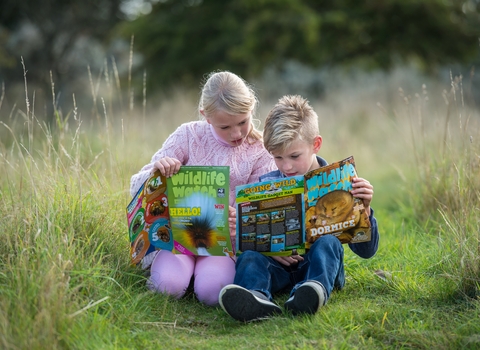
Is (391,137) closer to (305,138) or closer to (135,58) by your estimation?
(305,138)

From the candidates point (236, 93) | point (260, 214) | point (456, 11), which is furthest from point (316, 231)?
point (456, 11)

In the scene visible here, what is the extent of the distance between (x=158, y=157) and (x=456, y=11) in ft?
40.2

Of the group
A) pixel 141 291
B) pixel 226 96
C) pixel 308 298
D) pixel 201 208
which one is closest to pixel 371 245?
pixel 308 298

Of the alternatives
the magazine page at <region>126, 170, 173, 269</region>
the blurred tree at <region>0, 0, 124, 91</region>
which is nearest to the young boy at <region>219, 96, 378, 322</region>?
the magazine page at <region>126, 170, 173, 269</region>

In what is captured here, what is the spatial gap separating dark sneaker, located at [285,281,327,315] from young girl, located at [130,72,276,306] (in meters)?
0.56

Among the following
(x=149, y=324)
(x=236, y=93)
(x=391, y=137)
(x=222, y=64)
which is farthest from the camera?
(x=222, y=64)

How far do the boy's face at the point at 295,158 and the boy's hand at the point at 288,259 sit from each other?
476 millimetres

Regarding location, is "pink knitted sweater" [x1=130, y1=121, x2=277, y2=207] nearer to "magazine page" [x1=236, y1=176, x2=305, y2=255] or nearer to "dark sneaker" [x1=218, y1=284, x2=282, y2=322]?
"magazine page" [x1=236, y1=176, x2=305, y2=255]

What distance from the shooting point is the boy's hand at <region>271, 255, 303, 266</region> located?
323 cm

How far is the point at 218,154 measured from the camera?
11.9ft

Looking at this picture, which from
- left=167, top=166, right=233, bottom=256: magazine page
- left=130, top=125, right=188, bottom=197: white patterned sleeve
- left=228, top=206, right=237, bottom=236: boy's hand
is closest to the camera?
left=167, top=166, right=233, bottom=256: magazine page

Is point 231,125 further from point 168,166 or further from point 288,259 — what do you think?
point 288,259

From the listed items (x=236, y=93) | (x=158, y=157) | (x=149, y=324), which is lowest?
(x=149, y=324)

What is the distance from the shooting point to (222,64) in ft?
46.8
